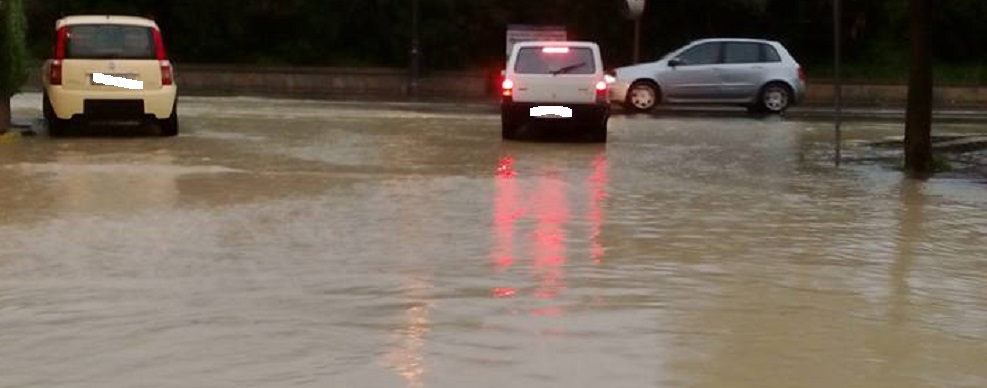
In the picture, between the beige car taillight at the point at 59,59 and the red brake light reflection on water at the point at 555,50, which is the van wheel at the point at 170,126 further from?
the red brake light reflection on water at the point at 555,50

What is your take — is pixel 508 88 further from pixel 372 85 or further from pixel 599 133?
pixel 372 85

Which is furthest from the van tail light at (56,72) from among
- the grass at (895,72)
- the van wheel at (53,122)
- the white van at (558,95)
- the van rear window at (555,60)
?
the grass at (895,72)

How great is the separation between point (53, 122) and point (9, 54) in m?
1.02

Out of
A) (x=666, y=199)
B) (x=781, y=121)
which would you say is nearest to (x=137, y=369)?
(x=666, y=199)

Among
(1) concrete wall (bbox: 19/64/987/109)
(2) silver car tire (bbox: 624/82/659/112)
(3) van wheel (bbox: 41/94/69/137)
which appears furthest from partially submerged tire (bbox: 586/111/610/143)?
(1) concrete wall (bbox: 19/64/987/109)

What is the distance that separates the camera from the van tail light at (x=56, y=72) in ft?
66.6

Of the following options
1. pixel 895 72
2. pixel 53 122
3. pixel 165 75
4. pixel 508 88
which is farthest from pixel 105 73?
pixel 895 72

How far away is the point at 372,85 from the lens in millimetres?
40719

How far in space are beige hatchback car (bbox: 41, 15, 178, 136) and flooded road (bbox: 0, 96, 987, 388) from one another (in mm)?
1781

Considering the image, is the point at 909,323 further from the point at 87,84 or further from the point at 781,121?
the point at 781,121

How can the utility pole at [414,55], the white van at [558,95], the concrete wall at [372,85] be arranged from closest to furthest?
the white van at [558,95] < the concrete wall at [372,85] < the utility pole at [414,55]

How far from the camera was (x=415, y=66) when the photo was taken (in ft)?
131

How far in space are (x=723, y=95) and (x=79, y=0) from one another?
18380 mm

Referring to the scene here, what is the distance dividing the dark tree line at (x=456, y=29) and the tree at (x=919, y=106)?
23.3 meters
